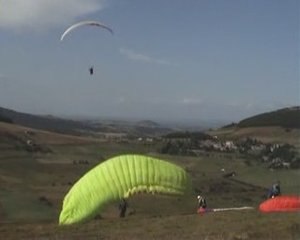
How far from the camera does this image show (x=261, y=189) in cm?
6925

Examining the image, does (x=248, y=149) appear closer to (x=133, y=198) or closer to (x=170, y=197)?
(x=133, y=198)

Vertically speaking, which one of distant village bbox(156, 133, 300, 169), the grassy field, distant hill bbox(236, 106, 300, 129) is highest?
distant hill bbox(236, 106, 300, 129)

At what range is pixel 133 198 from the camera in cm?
4934

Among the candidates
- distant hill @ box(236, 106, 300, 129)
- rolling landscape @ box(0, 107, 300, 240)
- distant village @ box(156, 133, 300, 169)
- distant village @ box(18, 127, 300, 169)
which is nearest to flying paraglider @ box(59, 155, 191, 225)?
rolling landscape @ box(0, 107, 300, 240)

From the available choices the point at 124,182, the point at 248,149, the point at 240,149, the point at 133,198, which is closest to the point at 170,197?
the point at 124,182

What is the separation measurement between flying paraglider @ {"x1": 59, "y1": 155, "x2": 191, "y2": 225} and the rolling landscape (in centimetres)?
59

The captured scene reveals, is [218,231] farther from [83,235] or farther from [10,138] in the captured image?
[10,138]

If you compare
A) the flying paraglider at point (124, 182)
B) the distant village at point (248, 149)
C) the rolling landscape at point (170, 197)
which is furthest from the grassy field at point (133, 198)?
the distant village at point (248, 149)

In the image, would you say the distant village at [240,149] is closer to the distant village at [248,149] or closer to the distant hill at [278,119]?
the distant village at [248,149]

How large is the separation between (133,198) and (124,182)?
3134 cm

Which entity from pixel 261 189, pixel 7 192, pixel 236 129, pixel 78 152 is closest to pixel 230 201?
pixel 261 189

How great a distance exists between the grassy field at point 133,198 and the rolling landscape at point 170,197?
0.03m

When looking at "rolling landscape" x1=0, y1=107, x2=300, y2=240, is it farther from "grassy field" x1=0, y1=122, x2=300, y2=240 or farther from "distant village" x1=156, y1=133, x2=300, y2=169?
"distant village" x1=156, y1=133, x2=300, y2=169

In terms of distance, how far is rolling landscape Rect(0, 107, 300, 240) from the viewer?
733 inches
